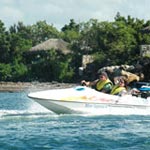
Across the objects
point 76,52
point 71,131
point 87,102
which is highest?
point 76,52

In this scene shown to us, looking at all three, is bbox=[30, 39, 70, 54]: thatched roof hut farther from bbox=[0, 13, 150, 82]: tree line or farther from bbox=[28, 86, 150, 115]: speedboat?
bbox=[28, 86, 150, 115]: speedboat

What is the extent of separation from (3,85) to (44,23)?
38.2m

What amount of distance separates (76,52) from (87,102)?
167ft

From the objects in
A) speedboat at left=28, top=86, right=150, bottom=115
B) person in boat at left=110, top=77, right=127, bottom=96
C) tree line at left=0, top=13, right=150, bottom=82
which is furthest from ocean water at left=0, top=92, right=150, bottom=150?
tree line at left=0, top=13, right=150, bottom=82

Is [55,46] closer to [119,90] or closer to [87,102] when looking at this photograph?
[119,90]

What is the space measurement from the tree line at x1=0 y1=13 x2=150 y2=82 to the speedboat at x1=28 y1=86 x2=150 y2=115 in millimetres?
38015

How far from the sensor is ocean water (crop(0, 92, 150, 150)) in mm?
14852

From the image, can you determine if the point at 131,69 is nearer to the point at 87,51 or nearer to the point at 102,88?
the point at 87,51

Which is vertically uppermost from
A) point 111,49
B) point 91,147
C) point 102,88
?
point 111,49

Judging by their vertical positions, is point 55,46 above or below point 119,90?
above

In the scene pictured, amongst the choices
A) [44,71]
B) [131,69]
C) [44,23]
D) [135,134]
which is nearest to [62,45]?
[44,71]

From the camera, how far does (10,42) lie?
81.8 m

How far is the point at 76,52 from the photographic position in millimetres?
73125

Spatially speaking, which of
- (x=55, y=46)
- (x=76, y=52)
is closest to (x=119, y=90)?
(x=76, y=52)
